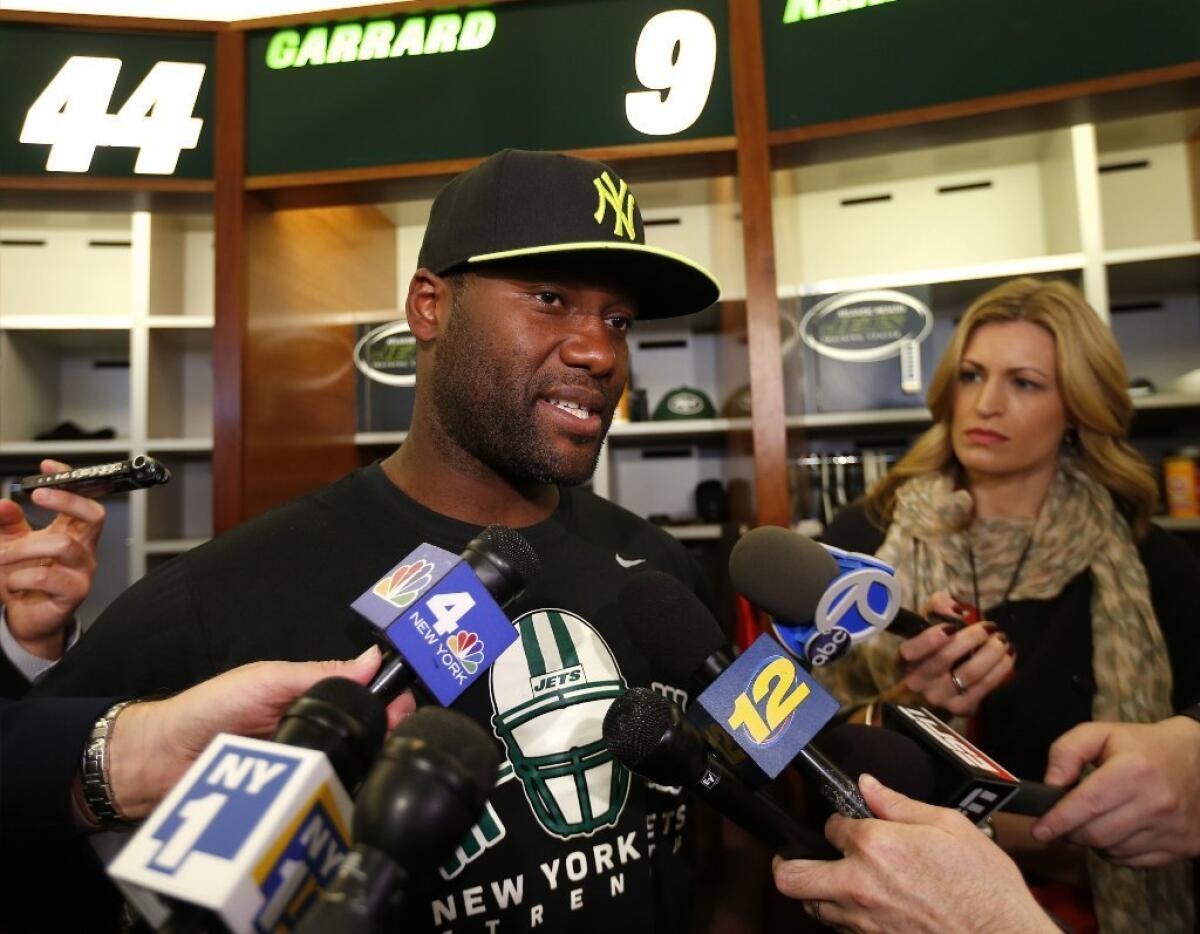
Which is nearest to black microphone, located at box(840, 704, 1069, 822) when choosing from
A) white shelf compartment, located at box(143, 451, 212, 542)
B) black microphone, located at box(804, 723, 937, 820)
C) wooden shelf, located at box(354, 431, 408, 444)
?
black microphone, located at box(804, 723, 937, 820)

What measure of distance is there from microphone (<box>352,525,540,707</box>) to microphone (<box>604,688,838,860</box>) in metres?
0.14

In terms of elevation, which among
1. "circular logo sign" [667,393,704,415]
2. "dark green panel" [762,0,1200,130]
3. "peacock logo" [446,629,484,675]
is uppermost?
"dark green panel" [762,0,1200,130]

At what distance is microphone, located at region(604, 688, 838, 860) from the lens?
0.62 meters

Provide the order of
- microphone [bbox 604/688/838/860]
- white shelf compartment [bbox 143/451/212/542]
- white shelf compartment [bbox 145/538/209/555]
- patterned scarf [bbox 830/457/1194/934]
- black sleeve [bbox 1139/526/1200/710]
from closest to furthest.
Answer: microphone [bbox 604/688/838/860]
patterned scarf [bbox 830/457/1194/934]
black sleeve [bbox 1139/526/1200/710]
white shelf compartment [bbox 145/538/209/555]
white shelf compartment [bbox 143/451/212/542]

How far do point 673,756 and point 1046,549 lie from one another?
1.33 metres

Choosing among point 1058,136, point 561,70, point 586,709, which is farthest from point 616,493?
point 586,709

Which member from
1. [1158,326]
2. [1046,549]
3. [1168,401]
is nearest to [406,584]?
[1046,549]

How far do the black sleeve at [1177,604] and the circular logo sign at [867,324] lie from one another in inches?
39.0

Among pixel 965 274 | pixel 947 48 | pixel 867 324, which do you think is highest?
pixel 947 48

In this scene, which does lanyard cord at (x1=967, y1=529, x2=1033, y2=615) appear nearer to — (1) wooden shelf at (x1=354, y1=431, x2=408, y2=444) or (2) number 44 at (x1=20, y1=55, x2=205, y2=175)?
(1) wooden shelf at (x1=354, y1=431, x2=408, y2=444)

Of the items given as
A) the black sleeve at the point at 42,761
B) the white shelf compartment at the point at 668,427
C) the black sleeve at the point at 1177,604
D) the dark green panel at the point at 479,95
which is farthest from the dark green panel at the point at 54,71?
the black sleeve at the point at 1177,604

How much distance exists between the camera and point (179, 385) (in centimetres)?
312

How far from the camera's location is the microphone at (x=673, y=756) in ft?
2.04

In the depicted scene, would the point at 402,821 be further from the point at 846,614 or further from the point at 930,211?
the point at 930,211
